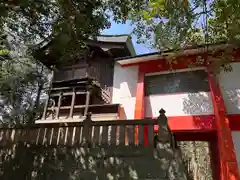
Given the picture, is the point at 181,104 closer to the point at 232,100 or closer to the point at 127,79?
the point at 232,100

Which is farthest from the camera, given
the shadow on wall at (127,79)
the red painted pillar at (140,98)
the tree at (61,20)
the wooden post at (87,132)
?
the shadow on wall at (127,79)

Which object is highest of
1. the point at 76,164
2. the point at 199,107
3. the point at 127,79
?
the point at 127,79

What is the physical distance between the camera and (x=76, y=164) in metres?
4.83

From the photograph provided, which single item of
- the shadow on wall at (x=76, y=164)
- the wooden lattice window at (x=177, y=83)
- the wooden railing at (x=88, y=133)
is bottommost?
the shadow on wall at (x=76, y=164)

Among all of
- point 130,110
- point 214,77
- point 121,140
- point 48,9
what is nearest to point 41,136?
point 121,140

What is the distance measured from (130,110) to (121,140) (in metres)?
4.12

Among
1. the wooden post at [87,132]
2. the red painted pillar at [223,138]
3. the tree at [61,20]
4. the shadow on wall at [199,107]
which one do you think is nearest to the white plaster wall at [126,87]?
the shadow on wall at [199,107]

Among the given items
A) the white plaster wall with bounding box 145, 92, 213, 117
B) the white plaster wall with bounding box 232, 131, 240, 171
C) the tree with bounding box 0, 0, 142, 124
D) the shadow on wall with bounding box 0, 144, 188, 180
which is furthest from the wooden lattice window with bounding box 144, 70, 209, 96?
the shadow on wall with bounding box 0, 144, 188, 180

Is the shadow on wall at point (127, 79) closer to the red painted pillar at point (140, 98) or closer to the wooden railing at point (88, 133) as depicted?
the red painted pillar at point (140, 98)

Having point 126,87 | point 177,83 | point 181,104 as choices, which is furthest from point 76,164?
point 177,83

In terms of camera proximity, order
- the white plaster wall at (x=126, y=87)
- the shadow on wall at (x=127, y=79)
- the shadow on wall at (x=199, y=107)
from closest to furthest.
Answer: the shadow on wall at (x=199, y=107) → the white plaster wall at (x=126, y=87) → the shadow on wall at (x=127, y=79)

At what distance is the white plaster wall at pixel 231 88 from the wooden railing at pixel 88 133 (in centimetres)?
398

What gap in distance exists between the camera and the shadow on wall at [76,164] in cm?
437

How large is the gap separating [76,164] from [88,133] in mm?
720
